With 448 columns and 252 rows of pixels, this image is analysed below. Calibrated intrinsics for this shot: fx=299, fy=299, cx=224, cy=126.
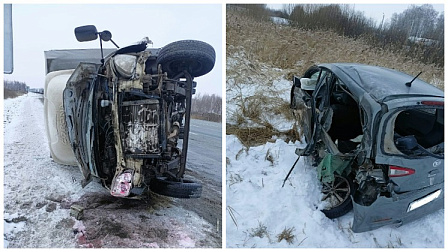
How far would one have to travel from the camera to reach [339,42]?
7.51 metres

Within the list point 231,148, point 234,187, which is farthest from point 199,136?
point 234,187

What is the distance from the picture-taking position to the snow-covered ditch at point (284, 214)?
9.29 feet

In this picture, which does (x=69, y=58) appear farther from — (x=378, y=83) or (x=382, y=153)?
(x=382, y=153)

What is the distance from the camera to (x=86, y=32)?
276 cm

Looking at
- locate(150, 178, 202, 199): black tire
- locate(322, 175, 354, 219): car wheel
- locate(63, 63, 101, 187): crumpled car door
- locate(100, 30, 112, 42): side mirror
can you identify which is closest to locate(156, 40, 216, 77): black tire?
locate(100, 30, 112, 42): side mirror

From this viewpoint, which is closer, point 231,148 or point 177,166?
point 177,166

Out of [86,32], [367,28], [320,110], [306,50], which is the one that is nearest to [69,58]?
[86,32]

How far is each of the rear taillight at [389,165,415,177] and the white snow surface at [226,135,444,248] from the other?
0.75 metres

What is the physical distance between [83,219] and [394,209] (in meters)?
2.94

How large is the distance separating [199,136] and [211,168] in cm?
240

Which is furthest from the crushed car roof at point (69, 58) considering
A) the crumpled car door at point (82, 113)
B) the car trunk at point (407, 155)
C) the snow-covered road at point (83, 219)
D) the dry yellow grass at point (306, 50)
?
the car trunk at point (407, 155)

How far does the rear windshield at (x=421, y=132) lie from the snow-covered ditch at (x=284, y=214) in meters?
0.78

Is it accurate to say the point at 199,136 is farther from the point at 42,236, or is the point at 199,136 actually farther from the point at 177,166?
the point at 42,236

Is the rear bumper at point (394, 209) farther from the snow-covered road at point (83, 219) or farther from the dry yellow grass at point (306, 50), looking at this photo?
the dry yellow grass at point (306, 50)
